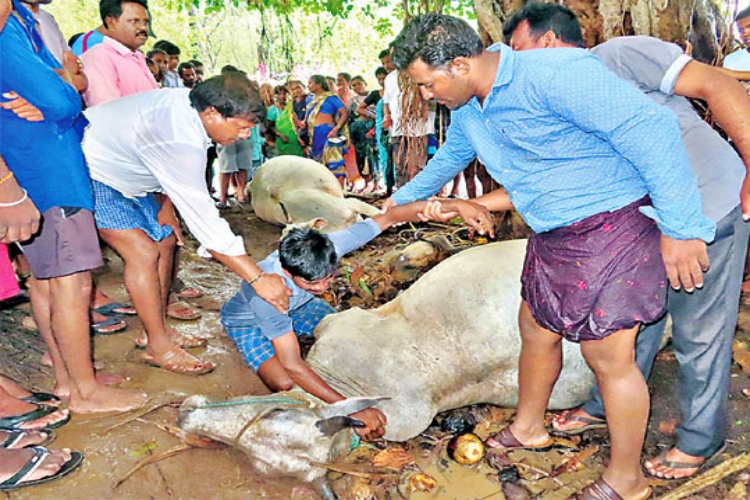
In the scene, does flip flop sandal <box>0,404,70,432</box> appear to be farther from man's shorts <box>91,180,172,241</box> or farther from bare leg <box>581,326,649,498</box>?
bare leg <box>581,326,649,498</box>

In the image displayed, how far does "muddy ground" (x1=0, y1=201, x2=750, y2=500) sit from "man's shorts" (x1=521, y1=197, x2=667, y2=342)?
2.69 ft

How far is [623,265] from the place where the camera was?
1835 mm

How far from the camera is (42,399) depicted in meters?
2.62

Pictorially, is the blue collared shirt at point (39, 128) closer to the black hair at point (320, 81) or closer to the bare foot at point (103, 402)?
the bare foot at point (103, 402)

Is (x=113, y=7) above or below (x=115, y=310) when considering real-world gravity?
above

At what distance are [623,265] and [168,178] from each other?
185 cm

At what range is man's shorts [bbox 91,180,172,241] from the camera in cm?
283

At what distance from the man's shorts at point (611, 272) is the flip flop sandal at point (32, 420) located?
2.11 m

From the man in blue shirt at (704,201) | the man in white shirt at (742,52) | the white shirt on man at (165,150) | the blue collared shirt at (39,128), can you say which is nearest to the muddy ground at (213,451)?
the man in blue shirt at (704,201)

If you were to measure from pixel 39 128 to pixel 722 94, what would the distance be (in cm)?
246

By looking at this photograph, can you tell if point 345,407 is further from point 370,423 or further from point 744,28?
point 744,28

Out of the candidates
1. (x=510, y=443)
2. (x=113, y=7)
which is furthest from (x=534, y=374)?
(x=113, y=7)

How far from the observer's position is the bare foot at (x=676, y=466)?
7.32 ft

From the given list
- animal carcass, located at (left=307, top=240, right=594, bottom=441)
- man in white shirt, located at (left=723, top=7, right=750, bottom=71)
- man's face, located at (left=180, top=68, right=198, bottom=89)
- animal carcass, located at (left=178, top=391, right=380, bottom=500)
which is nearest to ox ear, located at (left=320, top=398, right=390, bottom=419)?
animal carcass, located at (left=178, top=391, right=380, bottom=500)
